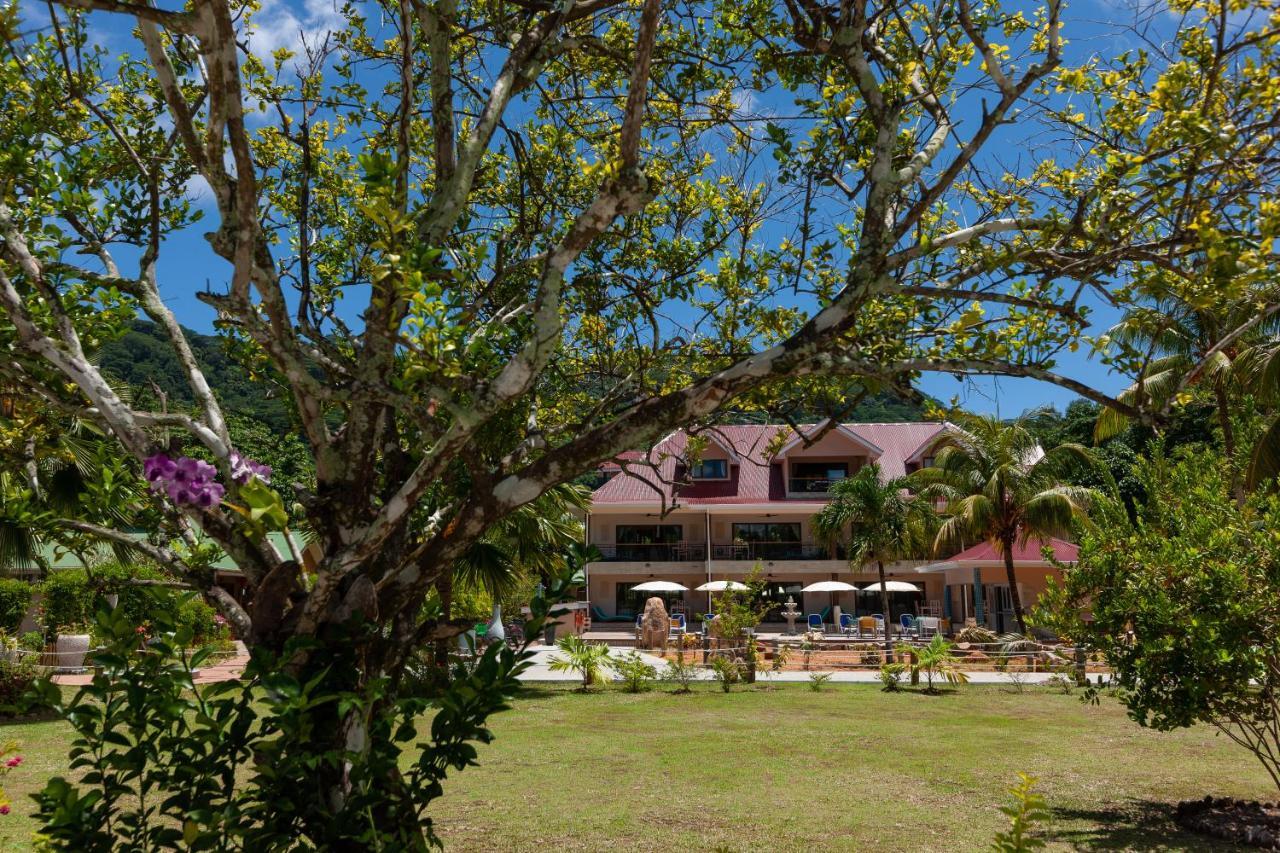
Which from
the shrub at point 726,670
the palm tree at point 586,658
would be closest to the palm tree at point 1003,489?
the shrub at point 726,670

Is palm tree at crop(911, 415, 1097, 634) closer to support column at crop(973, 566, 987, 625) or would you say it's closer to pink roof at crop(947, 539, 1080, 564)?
pink roof at crop(947, 539, 1080, 564)

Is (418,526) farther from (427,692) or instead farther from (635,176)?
(635,176)

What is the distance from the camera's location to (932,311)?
5703 millimetres

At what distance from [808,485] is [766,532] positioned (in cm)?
275

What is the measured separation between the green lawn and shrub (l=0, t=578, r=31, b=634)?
31.6 ft

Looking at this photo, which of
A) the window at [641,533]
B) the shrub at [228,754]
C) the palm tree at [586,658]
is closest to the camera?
the shrub at [228,754]

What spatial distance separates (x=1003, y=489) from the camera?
2639 cm

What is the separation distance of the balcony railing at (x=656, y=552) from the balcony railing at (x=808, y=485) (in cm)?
452

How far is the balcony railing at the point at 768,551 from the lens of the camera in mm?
37875

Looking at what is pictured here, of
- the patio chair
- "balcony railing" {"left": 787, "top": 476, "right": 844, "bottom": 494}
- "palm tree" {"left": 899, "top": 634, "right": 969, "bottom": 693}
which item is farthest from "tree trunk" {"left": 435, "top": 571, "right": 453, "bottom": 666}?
"balcony railing" {"left": 787, "top": 476, "right": 844, "bottom": 494}

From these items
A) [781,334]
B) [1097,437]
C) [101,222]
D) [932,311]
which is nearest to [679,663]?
[1097,437]

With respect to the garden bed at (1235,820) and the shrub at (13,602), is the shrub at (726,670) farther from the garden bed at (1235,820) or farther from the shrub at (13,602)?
the shrub at (13,602)

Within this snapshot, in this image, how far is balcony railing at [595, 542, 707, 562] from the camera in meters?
38.3

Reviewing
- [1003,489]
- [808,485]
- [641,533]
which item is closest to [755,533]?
[808,485]
